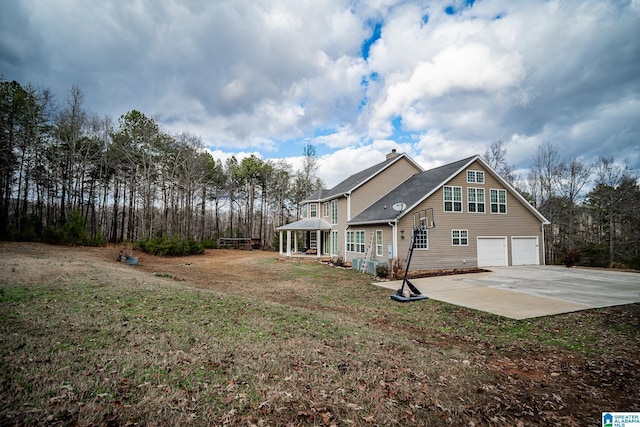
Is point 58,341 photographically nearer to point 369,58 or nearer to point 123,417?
point 123,417

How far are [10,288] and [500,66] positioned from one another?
2264cm

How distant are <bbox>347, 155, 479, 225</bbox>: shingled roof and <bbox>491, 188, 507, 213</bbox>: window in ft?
9.73

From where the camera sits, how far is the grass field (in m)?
2.98

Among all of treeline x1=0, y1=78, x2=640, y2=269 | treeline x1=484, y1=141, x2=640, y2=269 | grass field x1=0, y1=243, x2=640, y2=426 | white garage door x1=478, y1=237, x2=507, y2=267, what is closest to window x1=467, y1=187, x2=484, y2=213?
white garage door x1=478, y1=237, x2=507, y2=267

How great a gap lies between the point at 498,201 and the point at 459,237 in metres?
3.98

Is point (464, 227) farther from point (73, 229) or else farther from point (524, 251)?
point (73, 229)

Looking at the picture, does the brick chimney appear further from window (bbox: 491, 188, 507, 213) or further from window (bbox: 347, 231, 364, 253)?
window (bbox: 491, 188, 507, 213)

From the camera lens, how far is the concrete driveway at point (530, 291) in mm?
8562

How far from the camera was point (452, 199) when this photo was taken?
17.7 meters

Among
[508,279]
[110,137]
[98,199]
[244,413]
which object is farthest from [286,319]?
[98,199]

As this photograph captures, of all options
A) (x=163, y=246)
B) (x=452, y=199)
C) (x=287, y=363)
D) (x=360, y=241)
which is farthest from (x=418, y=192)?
(x=163, y=246)

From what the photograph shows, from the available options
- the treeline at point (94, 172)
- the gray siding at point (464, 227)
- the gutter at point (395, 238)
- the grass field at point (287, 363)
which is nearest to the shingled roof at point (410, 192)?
the gutter at point (395, 238)

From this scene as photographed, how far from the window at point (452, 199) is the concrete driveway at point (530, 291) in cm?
431

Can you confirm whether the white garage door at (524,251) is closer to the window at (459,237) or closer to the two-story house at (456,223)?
the two-story house at (456,223)
